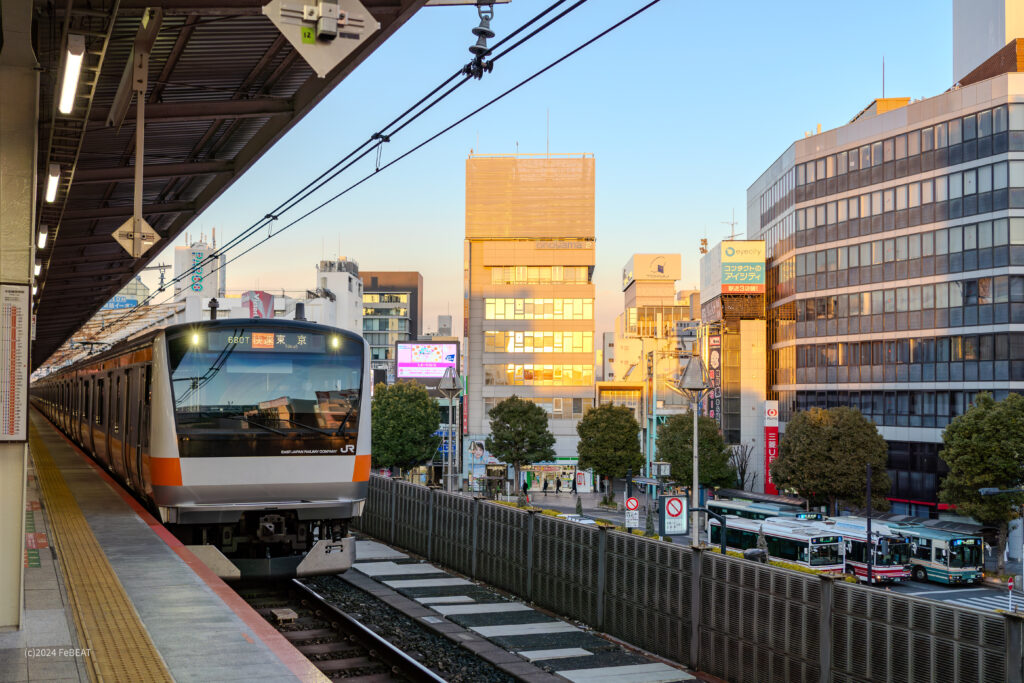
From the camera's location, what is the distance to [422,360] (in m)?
90.0

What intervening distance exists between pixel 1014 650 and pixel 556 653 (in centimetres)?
609

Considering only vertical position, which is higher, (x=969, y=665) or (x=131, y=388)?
(x=131, y=388)

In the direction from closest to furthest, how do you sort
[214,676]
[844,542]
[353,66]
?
[214,676], [353,66], [844,542]

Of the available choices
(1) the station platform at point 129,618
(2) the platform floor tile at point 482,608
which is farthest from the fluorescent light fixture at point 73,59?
(2) the platform floor tile at point 482,608

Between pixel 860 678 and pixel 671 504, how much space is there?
1348cm

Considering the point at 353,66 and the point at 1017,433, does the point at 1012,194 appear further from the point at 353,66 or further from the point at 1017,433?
the point at 353,66

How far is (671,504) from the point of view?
23.4m

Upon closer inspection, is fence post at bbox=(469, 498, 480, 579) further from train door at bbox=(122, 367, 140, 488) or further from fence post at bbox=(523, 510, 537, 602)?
train door at bbox=(122, 367, 140, 488)

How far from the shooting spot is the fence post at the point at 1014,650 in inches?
329

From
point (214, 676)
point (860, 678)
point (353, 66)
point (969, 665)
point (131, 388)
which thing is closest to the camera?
point (214, 676)

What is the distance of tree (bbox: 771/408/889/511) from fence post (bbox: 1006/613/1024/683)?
38.9m

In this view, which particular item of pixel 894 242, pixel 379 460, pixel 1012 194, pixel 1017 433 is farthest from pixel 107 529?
pixel 379 460

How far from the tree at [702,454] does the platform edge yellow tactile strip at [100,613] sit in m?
47.1

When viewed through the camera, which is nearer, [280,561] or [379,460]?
[280,561]
